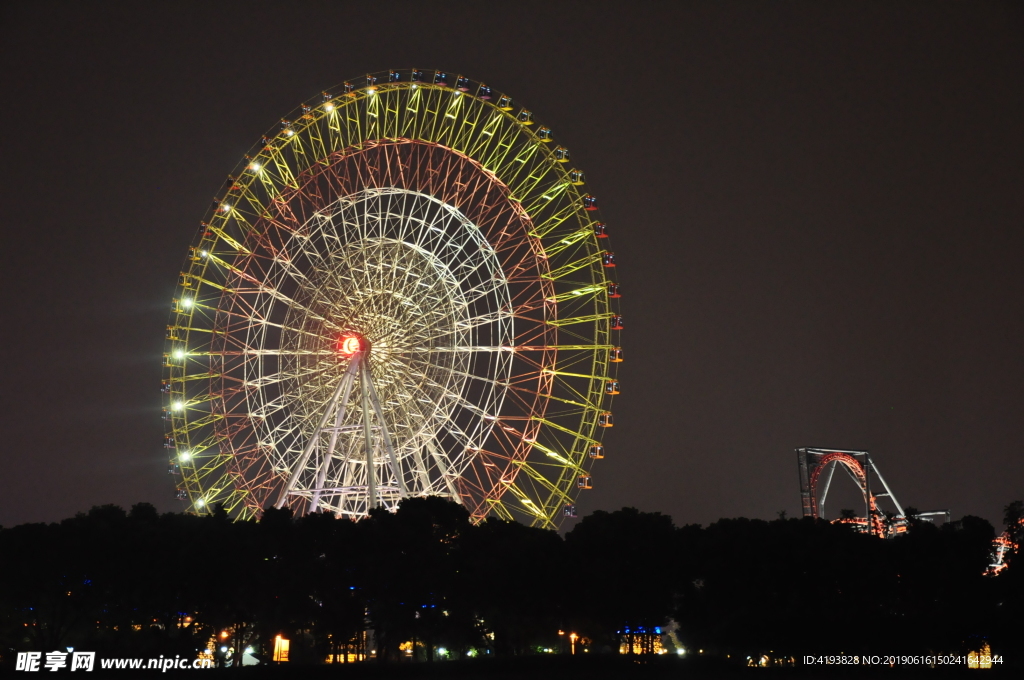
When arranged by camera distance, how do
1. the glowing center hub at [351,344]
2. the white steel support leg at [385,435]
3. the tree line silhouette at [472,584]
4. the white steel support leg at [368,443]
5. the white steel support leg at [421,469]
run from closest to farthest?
the tree line silhouette at [472,584]
the white steel support leg at [385,435]
the white steel support leg at [368,443]
the glowing center hub at [351,344]
the white steel support leg at [421,469]

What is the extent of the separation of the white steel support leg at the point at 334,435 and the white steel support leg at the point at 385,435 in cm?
66

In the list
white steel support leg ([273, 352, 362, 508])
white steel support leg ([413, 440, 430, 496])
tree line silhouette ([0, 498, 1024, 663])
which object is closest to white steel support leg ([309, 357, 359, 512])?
white steel support leg ([273, 352, 362, 508])

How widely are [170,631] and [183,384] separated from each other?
13.4 m

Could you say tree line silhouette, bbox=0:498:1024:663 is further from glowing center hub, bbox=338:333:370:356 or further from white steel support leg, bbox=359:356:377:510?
glowing center hub, bbox=338:333:370:356

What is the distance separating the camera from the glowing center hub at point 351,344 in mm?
60062

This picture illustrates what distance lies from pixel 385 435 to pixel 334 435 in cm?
256

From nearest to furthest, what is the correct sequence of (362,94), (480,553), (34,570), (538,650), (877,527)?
(34,570), (480,553), (362,94), (538,650), (877,527)

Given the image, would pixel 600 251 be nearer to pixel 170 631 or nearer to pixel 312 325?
pixel 312 325

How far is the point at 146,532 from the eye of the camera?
Result: 192 feet

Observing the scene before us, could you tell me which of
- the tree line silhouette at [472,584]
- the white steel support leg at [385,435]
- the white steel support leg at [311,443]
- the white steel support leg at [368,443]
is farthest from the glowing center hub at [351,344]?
the tree line silhouette at [472,584]

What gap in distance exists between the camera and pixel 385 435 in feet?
193

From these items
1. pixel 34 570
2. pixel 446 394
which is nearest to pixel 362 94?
pixel 446 394

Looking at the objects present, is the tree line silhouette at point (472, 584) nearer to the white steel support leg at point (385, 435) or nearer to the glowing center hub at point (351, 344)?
the white steel support leg at point (385, 435)

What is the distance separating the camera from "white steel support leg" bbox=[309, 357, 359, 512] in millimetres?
58812
